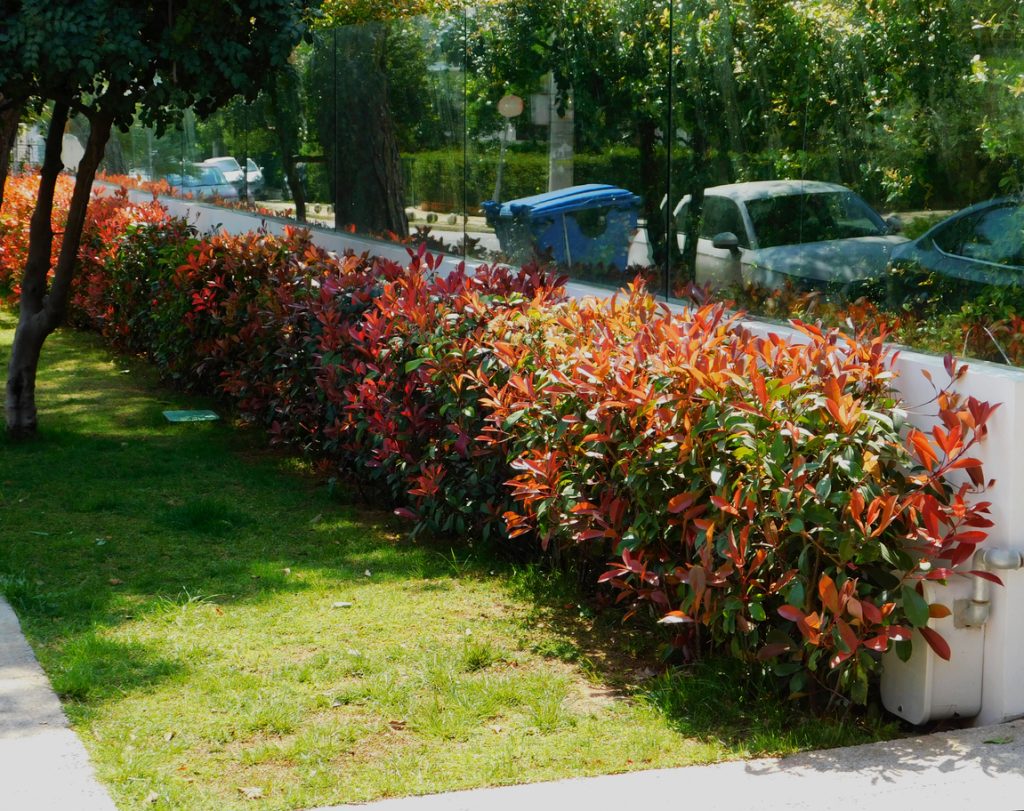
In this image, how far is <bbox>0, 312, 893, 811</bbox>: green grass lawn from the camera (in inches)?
155

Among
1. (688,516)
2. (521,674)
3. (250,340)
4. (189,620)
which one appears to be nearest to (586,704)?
(521,674)

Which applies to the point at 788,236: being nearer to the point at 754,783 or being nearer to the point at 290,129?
the point at 754,783

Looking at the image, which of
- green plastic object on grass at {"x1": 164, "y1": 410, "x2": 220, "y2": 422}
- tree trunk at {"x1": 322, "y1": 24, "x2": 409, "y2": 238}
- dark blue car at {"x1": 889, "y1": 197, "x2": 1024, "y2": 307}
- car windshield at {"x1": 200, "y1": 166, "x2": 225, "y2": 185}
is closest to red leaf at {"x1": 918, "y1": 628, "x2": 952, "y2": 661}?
dark blue car at {"x1": 889, "y1": 197, "x2": 1024, "y2": 307}

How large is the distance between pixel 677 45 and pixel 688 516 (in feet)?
9.05

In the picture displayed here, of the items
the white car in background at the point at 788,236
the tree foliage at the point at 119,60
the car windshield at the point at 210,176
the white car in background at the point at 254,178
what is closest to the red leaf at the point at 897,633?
the white car in background at the point at 788,236

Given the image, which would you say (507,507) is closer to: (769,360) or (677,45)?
(769,360)

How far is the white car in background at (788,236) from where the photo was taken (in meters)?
5.21

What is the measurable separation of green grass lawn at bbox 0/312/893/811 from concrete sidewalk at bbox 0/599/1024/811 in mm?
104

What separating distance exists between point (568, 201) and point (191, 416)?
12.5 ft

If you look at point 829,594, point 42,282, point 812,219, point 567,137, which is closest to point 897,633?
point 829,594

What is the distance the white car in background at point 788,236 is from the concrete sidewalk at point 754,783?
2.01 m

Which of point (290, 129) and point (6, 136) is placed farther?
point (6, 136)

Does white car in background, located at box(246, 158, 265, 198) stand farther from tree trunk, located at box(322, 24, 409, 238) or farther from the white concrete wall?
the white concrete wall

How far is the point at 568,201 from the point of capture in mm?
7277
